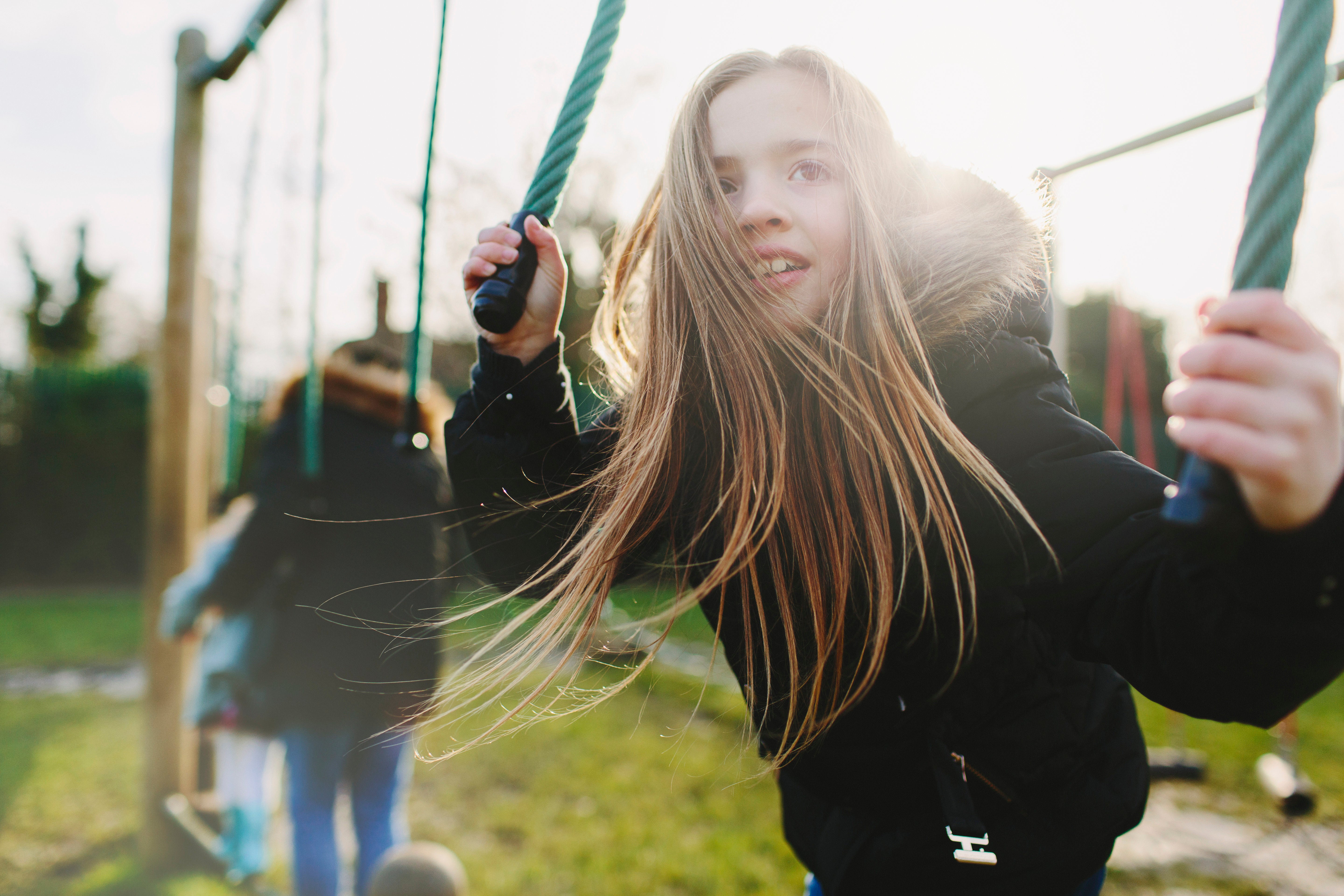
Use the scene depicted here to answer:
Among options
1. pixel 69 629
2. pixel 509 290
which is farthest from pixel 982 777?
pixel 69 629

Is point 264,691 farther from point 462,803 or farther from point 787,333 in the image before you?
point 787,333

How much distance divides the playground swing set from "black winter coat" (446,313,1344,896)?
312 millimetres

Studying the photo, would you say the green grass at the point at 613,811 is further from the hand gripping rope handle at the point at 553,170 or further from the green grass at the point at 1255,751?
the green grass at the point at 1255,751

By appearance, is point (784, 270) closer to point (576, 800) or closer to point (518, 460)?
point (518, 460)

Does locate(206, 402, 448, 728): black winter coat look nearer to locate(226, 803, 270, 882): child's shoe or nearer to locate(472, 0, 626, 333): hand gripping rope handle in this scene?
→ locate(226, 803, 270, 882): child's shoe

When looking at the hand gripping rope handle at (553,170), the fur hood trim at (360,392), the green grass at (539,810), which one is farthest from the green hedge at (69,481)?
the hand gripping rope handle at (553,170)

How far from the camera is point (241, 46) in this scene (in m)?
2.72

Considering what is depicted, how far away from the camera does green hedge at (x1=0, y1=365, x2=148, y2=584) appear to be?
883 cm

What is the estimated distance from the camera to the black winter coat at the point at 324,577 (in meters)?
2.24

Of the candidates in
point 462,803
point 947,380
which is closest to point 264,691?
point 462,803

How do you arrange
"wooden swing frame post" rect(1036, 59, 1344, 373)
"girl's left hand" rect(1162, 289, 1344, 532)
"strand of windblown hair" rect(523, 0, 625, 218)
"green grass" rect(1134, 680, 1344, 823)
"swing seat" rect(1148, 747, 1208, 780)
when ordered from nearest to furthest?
"girl's left hand" rect(1162, 289, 1344, 532) → "strand of windblown hair" rect(523, 0, 625, 218) → "wooden swing frame post" rect(1036, 59, 1344, 373) → "green grass" rect(1134, 680, 1344, 823) → "swing seat" rect(1148, 747, 1208, 780)

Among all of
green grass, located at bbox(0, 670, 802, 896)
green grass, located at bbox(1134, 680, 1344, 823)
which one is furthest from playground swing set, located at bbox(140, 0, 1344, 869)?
green grass, located at bbox(0, 670, 802, 896)

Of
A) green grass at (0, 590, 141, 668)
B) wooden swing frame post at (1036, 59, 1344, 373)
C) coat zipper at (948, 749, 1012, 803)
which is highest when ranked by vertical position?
wooden swing frame post at (1036, 59, 1344, 373)

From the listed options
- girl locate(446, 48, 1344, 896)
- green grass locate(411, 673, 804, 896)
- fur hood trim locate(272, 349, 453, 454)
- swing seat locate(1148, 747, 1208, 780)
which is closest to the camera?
girl locate(446, 48, 1344, 896)
